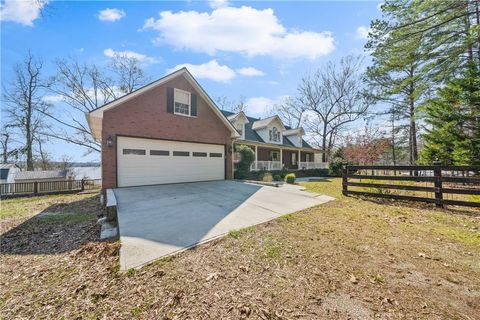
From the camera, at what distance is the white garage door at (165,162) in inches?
391

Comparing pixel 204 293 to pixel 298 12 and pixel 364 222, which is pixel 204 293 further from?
pixel 298 12

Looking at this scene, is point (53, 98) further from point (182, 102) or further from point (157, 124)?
point (157, 124)

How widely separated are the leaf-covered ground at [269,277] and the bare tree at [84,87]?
23.2 meters

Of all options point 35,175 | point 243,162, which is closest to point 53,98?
point 35,175

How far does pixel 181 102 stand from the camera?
39.7 ft

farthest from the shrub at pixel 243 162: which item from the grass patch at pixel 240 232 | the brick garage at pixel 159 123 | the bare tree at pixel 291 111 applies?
the bare tree at pixel 291 111

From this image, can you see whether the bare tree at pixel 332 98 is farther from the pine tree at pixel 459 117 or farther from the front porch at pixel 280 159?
the pine tree at pixel 459 117

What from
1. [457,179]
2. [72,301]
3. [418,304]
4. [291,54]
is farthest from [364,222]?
[291,54]

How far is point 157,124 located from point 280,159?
1445 centimetres

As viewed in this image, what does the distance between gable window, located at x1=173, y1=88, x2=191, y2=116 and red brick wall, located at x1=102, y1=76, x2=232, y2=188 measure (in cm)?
30

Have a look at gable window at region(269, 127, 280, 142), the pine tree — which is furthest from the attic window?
the pine tree

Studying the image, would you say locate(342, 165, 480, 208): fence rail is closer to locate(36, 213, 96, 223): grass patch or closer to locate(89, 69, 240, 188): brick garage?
locate(89, 69, 240, 188): brick garage

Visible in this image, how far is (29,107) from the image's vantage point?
69.7 ft

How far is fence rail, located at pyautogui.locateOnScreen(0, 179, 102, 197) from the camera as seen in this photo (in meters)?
13.1
